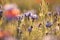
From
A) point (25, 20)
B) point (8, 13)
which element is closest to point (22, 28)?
point (25, 20)

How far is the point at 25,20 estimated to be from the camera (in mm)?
1312

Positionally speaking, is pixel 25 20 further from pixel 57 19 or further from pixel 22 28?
pixel 57 19

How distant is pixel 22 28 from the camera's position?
1296 millimetres

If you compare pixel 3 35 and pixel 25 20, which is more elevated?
pixel 25 20

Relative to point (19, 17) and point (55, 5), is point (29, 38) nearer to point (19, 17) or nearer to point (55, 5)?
point (19, 17)

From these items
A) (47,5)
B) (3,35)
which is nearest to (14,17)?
(3,35)

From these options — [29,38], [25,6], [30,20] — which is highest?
[25,6]

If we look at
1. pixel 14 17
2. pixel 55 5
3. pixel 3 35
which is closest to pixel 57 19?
pixel 55 5

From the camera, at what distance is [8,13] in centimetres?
132

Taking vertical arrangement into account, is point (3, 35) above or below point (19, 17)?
below

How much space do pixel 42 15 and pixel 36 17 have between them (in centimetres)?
5

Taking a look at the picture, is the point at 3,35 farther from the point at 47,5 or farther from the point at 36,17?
the point at 47,5

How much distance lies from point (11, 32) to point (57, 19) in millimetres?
397

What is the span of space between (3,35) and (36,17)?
308 millimetres
